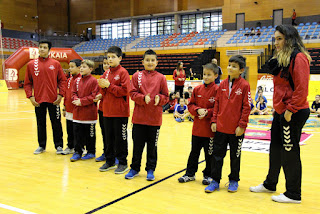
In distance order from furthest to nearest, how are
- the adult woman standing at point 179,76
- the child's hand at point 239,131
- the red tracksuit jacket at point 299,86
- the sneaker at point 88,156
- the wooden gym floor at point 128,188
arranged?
the adult woman standing at point 179,76, the sneaker at point 88,156, the child's hand at point 239,131, the wooden gym floor at point 128,188, the red tracksuit jacket at point 299,86

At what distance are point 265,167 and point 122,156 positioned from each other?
6.34 feet

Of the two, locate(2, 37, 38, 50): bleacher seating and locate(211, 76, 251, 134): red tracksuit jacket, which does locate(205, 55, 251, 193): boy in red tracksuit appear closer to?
locate(211, 76, 251, 134): red tracksuit jacket

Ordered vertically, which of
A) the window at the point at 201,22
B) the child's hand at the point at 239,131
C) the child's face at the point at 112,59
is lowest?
the child's hand at the point at 239,131

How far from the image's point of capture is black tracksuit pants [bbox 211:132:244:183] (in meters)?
3.28

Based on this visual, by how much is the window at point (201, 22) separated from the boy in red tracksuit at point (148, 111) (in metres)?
24.3

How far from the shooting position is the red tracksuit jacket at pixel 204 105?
352 centimetres

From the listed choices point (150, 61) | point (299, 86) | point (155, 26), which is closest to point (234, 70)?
point (299, 86)

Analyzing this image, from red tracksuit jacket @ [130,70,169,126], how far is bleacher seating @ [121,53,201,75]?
56.4 feet

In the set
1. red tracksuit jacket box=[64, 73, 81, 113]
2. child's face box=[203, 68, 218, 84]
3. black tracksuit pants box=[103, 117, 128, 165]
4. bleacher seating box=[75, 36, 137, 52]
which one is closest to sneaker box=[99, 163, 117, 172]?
black tracksuit pants box=[103, 117, 128, 165]

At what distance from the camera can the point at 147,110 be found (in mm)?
3660

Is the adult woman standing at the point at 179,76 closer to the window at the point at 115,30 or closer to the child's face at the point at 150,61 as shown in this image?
the child's face at the point at 150,61

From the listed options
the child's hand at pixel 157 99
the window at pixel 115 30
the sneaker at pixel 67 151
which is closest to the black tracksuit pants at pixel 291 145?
the child's hand at pixel 157 99

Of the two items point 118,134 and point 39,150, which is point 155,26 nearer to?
point 39,150

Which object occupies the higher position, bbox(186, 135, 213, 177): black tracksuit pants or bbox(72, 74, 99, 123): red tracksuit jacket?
bbox(72, 74, 99, 123): red tracksuit jacket
